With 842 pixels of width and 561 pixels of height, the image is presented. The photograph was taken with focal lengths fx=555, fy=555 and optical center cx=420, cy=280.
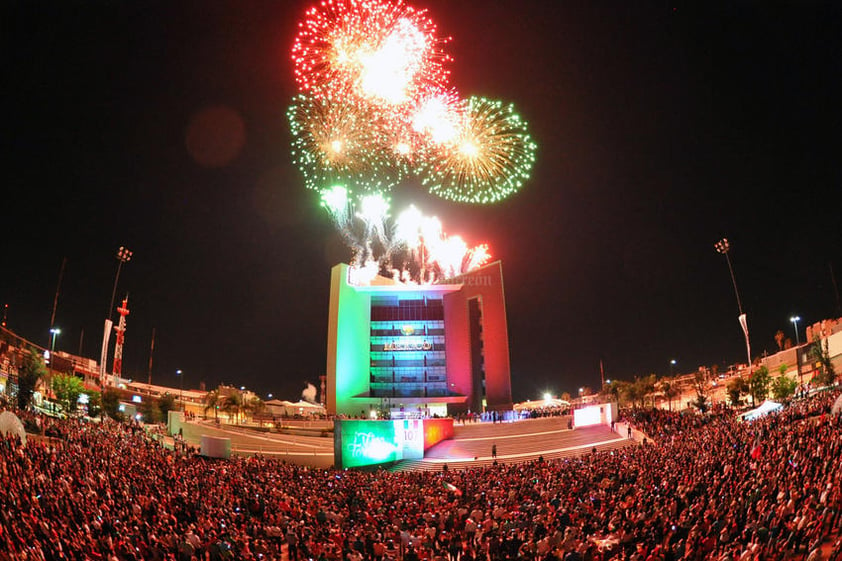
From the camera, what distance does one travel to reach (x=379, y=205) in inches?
1898

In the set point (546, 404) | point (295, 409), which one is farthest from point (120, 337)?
point (546, 404)

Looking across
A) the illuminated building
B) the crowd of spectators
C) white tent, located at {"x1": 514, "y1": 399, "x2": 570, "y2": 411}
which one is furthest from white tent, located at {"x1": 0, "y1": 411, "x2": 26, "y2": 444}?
white tent, located at {"x1": 514, "y1": 399, "x2": 570, "y2": 411}

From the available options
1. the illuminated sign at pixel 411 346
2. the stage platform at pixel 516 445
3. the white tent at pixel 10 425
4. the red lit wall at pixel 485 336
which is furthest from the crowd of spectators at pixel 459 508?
the illuminated sign at pixel 411 346

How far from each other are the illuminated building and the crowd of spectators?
41.3 meters

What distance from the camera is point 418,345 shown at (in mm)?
68625

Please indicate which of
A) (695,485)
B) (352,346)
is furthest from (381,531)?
(352,346)

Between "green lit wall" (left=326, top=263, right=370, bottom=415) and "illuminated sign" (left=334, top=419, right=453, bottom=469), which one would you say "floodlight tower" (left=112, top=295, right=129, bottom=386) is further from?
"illuminated sign" (left=334, top=419, right=453, bottom=469)

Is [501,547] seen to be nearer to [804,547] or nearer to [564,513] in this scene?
[564,513]

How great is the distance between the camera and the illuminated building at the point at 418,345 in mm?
62844

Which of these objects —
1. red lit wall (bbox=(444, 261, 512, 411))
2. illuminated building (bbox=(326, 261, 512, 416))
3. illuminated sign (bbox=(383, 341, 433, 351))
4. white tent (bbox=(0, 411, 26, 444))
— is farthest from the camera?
illuminated sign (bbox=(383, 341, 433, 351))

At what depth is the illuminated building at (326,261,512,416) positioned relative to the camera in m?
62.8

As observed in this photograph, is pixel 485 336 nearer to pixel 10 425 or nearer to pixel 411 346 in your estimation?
pixel 411 346

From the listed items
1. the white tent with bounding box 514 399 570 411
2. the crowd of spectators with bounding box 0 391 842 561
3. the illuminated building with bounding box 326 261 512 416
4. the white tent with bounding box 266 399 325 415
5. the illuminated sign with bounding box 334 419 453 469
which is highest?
the illuminated building with bounding box 326 261 512 416

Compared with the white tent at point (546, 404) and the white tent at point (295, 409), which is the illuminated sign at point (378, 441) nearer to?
the white tent at point (546, 404)
